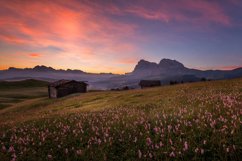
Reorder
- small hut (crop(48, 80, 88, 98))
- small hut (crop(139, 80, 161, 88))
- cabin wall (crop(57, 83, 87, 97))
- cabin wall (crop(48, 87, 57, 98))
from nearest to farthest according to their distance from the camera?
small hut (crop(48, 80, 88, 98)) → cabin wall (crop(48, 87, 57, 98)) → cabin wall (crop(57, 83, 87, 97)) → small hut (crop(139, 80, 161, 88))

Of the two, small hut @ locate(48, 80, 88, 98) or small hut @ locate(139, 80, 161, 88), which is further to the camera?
small hut @ locate(139, 80, 161, 88)

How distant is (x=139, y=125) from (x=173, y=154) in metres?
3.65

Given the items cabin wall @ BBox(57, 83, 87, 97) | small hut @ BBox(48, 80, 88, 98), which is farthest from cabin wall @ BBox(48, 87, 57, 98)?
cabin wall @ BBox(57, 83, 87, 97)

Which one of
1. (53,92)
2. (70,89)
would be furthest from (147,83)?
(53,92)

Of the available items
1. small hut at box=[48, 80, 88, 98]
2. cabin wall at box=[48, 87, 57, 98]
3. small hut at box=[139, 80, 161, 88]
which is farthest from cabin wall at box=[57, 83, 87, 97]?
small hut at box=[139, 80, 161, 88]

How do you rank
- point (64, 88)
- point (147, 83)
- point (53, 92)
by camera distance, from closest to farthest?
1. point (64, 88)
2. point (53, 92)
3. point (147, 83)

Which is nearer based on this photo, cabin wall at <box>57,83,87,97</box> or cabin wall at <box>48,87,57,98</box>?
cabin wall at <box>48,87,57,98</box>

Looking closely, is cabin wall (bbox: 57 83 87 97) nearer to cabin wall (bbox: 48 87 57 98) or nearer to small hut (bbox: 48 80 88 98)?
small hut (bbox: 48 80 88 98)

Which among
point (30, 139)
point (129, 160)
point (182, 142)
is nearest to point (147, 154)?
point (129, 160)

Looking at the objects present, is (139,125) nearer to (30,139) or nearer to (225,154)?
(225,154)

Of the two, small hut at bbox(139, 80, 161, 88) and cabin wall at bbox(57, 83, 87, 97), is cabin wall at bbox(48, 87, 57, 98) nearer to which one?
cabin wall at bbox(57, 83, 87, 97)

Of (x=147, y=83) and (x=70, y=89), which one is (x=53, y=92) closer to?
(x=70, y=89)

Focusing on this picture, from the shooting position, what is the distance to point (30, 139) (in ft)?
34.1

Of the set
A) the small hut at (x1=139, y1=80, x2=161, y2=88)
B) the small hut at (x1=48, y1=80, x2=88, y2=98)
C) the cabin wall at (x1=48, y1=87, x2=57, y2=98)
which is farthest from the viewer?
the small hut at (x1=139, y1=80, x2=161, y2=88)
